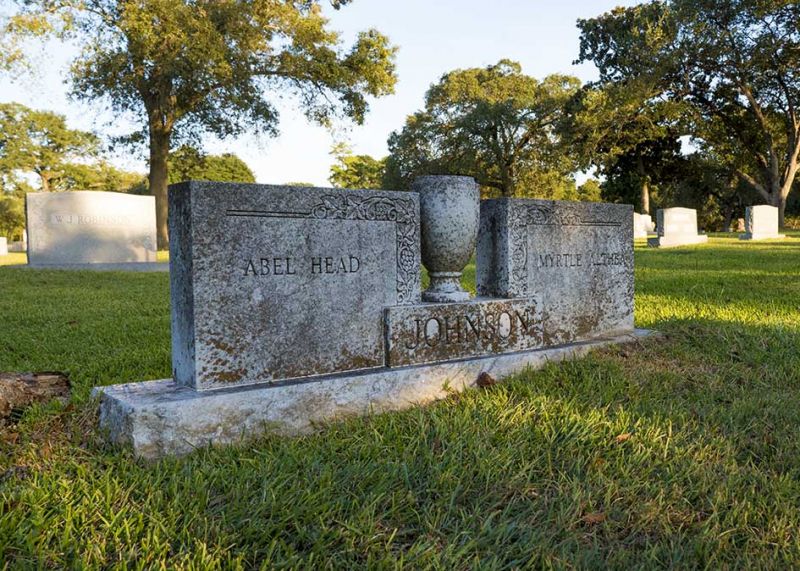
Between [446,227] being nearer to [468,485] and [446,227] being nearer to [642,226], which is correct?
[468,485]

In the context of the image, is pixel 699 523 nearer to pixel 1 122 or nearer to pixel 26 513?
pixel 26 513

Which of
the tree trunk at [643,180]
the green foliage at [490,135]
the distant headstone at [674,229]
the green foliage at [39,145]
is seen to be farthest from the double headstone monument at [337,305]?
the green foliage at [39,145]

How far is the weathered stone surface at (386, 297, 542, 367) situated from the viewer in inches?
125

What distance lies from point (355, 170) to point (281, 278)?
56624 millimetres

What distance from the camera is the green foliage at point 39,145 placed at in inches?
1594

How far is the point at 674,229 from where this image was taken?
20.1 metres

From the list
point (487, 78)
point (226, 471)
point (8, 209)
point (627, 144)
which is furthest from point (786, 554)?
point (8, 209)

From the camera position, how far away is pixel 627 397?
310cm

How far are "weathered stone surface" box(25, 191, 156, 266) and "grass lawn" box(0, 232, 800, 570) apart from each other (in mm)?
11758

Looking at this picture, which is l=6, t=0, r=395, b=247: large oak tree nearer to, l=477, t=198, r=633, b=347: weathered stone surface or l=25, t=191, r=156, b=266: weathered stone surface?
l=25, t=191, r=156, b=266: weathered stone surface

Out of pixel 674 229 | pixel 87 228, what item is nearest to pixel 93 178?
pixel 87 228

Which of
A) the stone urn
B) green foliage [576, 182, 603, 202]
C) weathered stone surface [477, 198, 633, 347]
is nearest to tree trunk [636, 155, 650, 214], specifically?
green foliage [576, 182, 603, 202]

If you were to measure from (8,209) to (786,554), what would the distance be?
4643 centimetres

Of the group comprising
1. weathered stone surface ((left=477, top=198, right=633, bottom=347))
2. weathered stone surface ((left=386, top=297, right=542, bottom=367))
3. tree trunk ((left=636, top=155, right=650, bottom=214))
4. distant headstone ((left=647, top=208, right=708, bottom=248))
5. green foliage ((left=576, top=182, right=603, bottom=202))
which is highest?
green foliage ((left=576, top=182, right=603, bottom=202))
